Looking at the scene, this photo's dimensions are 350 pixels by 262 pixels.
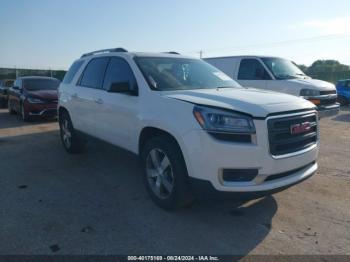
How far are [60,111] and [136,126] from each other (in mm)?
3427

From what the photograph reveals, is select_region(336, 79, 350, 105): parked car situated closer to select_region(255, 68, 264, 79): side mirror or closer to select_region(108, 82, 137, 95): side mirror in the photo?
select_region(255, 68, 264, 79): side mirror

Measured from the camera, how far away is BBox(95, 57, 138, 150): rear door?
164 inches

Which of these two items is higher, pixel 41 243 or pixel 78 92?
pixel 78 92

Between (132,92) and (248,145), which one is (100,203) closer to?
(132,92)

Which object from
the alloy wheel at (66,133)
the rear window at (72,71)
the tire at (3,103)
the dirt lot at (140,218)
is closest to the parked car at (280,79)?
the dirt lot at (140,218)

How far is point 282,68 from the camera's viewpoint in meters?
9.52

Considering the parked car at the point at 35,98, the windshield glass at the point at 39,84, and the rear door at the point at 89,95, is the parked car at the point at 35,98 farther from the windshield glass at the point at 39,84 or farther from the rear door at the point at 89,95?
the rear door at the point at 89,95

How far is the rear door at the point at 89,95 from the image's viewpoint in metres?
5.12

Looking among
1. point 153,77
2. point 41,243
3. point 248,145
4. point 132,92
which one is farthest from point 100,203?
point 248,145

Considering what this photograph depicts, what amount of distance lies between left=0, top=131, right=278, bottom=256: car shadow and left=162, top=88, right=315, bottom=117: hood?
41.8 inches

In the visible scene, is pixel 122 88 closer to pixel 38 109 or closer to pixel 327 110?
pixel 327 110

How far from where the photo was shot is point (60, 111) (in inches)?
269

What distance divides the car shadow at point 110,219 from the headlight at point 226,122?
86 centimetres

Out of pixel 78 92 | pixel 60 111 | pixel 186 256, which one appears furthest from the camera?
pixel 60 111
